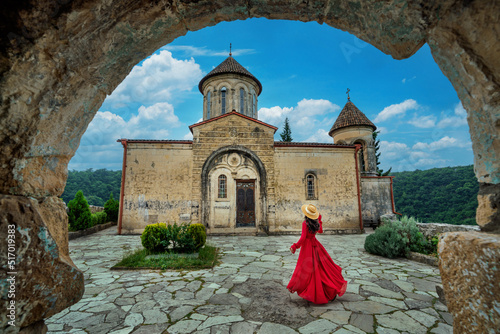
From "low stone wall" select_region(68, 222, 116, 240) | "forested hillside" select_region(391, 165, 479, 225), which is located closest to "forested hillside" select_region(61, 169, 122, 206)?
"low stone wall" select_region(68, 222, 116, 240)

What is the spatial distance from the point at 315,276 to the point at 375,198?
43.0 feet

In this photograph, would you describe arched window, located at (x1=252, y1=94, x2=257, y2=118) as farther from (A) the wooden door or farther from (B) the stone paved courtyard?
(B) the stone paved courtyard

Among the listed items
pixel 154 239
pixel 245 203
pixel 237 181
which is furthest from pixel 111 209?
pixel 154 239

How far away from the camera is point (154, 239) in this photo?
6492 mm

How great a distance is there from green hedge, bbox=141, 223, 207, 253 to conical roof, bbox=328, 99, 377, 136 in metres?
13.9

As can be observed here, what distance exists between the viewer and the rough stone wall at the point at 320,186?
1195 cm

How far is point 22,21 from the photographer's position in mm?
1273

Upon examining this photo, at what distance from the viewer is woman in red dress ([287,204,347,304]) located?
3529 millimetres

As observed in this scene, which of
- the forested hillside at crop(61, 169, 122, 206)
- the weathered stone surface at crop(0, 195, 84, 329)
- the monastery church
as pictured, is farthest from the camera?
the forested hillside at crop(61, 169, 122, 206)

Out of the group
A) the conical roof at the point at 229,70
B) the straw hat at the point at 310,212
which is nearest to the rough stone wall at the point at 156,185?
the conical roof at the point at 229,70

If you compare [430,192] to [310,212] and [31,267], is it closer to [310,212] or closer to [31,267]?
[310,212]

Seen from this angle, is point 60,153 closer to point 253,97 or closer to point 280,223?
point 280,223

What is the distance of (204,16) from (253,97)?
15934mm

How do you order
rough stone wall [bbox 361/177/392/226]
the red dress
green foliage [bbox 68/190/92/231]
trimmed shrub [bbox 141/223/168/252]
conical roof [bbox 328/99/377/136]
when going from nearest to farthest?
the red dress < trimmed shrub [bbox 141/223/168/252] < green foliage [bbox 68/190/92/231] < rough stone wall [bbox 361/177/392/226] < conical roof [bbox 328/99/377/136]
